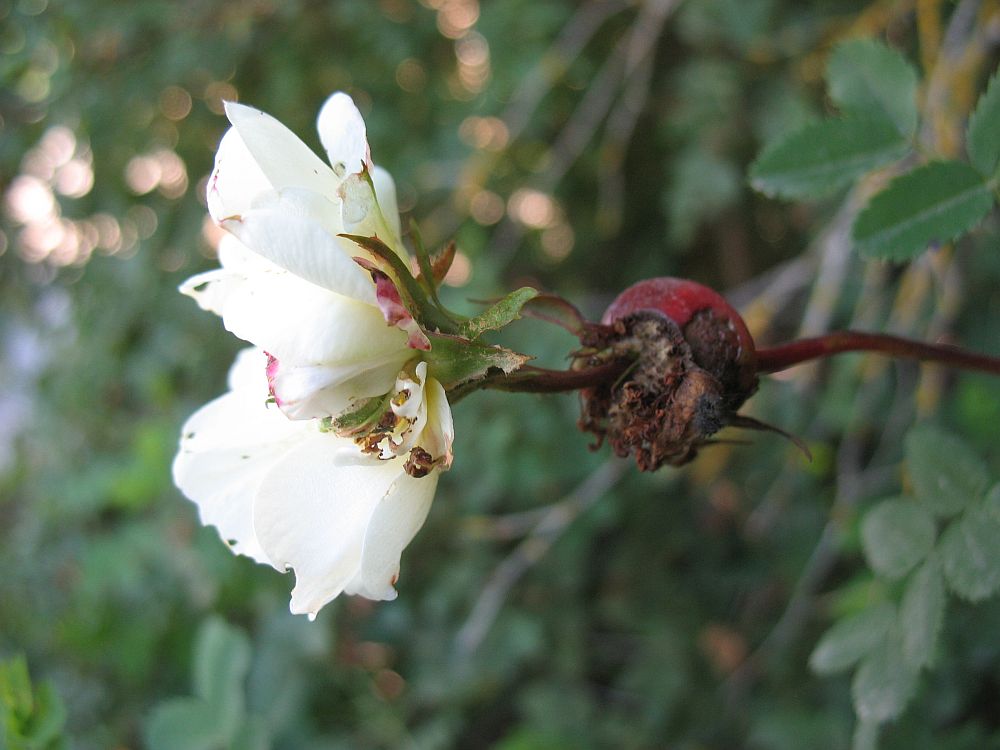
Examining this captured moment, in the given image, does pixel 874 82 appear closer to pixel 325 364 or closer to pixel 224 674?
pixel 325 364

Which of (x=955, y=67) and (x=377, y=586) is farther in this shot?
(x=955, y=67)

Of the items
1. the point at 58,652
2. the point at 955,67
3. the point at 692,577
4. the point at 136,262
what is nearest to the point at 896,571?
the point at 955,67

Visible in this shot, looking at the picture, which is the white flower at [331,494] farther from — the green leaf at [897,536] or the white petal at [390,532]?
the green leaf at [897,536]

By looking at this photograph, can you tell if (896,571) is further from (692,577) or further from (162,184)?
(162,184)

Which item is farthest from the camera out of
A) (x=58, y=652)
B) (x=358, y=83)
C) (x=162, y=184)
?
(x=162, y=184)

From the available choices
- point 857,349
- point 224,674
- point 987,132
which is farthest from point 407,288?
point 224,674

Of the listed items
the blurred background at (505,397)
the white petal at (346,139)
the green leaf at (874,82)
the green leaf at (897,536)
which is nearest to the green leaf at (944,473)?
the green leaf at (897,536)

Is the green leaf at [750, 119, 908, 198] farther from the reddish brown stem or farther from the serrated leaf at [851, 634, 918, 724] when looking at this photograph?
the serrated leaf at [851, 634, 918, 724]
